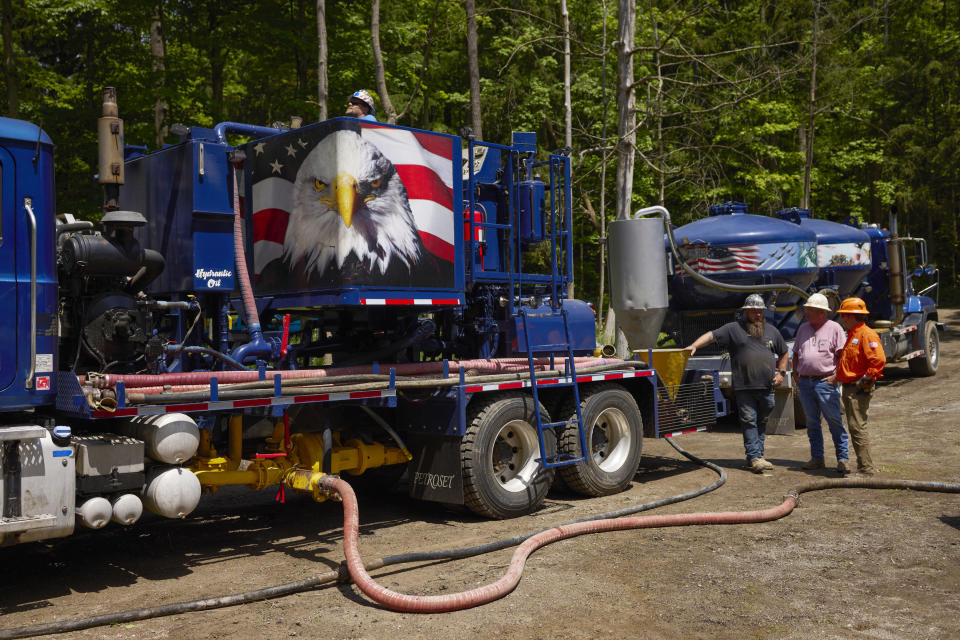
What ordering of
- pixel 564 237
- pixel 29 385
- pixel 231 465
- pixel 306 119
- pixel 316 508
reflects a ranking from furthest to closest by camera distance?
1. pixel 306 119
2. pixel 564 237
3. pixel 316 508
4. pixel 231 465
5. pixel 29 385

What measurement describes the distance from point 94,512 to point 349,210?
3128mm

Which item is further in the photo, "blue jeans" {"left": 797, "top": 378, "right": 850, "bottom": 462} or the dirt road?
"blue jeans" {"left": 797, "top": 378, "right": 850, "bottom": 462}

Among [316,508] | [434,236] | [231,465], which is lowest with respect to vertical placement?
[316,508]

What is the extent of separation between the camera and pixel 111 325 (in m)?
6.63

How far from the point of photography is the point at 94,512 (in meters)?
5.92

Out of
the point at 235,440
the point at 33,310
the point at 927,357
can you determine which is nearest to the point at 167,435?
the point at 235,440

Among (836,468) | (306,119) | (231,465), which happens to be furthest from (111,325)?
(306,119)

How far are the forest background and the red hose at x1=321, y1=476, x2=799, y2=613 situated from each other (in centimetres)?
945

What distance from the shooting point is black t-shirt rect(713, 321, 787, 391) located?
35.1ft

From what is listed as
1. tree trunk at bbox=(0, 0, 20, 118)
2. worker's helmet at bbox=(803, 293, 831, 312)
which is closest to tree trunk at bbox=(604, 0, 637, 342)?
worker's helmet at bbox=(803, 293, 831, 312)

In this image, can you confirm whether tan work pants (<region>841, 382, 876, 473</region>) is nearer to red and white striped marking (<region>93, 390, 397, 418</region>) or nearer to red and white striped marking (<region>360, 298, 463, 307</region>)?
red and white striped marking (<region>360, 298, 463, 307</region>)

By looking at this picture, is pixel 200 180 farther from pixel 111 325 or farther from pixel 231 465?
pixel 231 465

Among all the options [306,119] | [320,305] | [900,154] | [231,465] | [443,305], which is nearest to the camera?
[231,465]

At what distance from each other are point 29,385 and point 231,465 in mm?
1722
